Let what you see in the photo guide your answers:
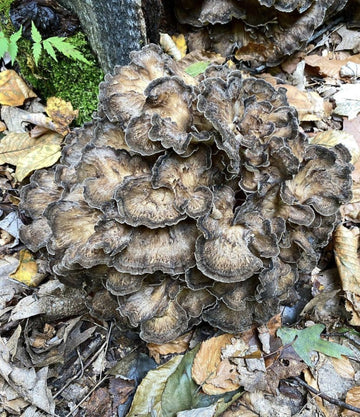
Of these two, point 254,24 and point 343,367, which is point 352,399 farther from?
point 254,24

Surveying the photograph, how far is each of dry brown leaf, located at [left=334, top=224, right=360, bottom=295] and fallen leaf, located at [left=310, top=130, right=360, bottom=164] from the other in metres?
0.94

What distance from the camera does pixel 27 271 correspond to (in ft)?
14.3

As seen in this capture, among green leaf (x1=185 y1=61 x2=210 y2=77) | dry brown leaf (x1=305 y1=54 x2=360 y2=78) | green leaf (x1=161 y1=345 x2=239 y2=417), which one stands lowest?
green leaf (x1=161 y1=345 x2=239 y2=417)

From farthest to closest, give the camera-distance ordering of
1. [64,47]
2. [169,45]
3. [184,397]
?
[169,45]
[64,47]
[184,397]

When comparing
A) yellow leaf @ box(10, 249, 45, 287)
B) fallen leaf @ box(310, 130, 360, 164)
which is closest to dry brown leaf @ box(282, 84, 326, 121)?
fallen leaf @ box(310, 130, 360, 164)

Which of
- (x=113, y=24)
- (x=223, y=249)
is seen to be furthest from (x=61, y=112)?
(x=223, y=249)

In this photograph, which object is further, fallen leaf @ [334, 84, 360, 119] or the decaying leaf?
fallen leaf @ [334, 84, 360, 119]

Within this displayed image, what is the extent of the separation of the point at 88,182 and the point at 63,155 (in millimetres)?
824

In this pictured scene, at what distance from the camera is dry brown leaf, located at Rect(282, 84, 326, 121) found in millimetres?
5066

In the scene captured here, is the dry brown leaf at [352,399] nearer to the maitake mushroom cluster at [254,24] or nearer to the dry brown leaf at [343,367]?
the dry brown leaf at [343,367]

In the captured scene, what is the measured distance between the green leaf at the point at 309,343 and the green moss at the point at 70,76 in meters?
3.57

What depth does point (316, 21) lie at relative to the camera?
200 inches

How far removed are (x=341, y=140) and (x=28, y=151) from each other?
3.96m

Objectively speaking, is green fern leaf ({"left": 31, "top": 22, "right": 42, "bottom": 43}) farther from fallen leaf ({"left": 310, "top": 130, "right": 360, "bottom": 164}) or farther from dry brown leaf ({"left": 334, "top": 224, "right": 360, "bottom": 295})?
dry brown leaf ({"left": 334, "top": 224, "right": 360, "bottom": 295})
